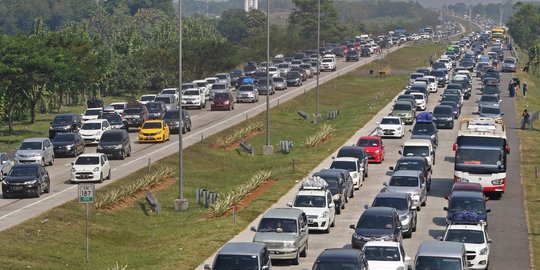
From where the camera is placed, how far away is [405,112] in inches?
3487

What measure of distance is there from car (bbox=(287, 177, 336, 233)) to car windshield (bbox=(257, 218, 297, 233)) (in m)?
5.78

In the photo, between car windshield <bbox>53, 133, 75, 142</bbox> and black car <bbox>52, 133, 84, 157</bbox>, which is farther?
car windshield <bbox>53, 133, 75, 142</bbox>

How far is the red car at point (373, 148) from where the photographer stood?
69.0 meters

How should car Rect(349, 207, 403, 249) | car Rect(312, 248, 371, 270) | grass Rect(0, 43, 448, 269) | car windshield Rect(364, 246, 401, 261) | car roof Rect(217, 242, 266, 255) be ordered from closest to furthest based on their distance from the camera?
car Rect(312, 248, 371, 270)
car roof Rect(217, 242, 266, 255)
car windshield Rect(364, 246, 401, 261)
car Rect(349, 207, 403, 249)
grass Rect(0, 43, 448, 269)

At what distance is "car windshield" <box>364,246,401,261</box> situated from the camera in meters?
37.5

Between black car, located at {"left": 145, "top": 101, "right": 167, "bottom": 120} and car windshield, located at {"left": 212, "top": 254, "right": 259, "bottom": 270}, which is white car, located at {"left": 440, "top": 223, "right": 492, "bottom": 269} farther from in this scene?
black car, located at {"left": 145, "top": 101, "right": 167, "bottom": 120}

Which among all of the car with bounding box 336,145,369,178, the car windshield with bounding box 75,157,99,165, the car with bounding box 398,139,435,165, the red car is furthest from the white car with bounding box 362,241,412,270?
the red car

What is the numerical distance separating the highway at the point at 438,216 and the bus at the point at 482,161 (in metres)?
1.14

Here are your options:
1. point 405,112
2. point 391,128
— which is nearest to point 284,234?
point 391,128

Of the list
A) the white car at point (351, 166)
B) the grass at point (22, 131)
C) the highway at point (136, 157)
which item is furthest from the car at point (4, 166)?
the white car at point (351, 166)

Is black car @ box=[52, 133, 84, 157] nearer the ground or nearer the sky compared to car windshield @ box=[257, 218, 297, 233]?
nearer the ground

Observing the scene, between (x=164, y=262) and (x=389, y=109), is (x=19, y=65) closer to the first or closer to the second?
(x=389, y=109)

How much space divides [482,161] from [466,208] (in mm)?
8504

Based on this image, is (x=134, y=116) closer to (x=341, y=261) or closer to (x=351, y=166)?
(x=351, y=166)
